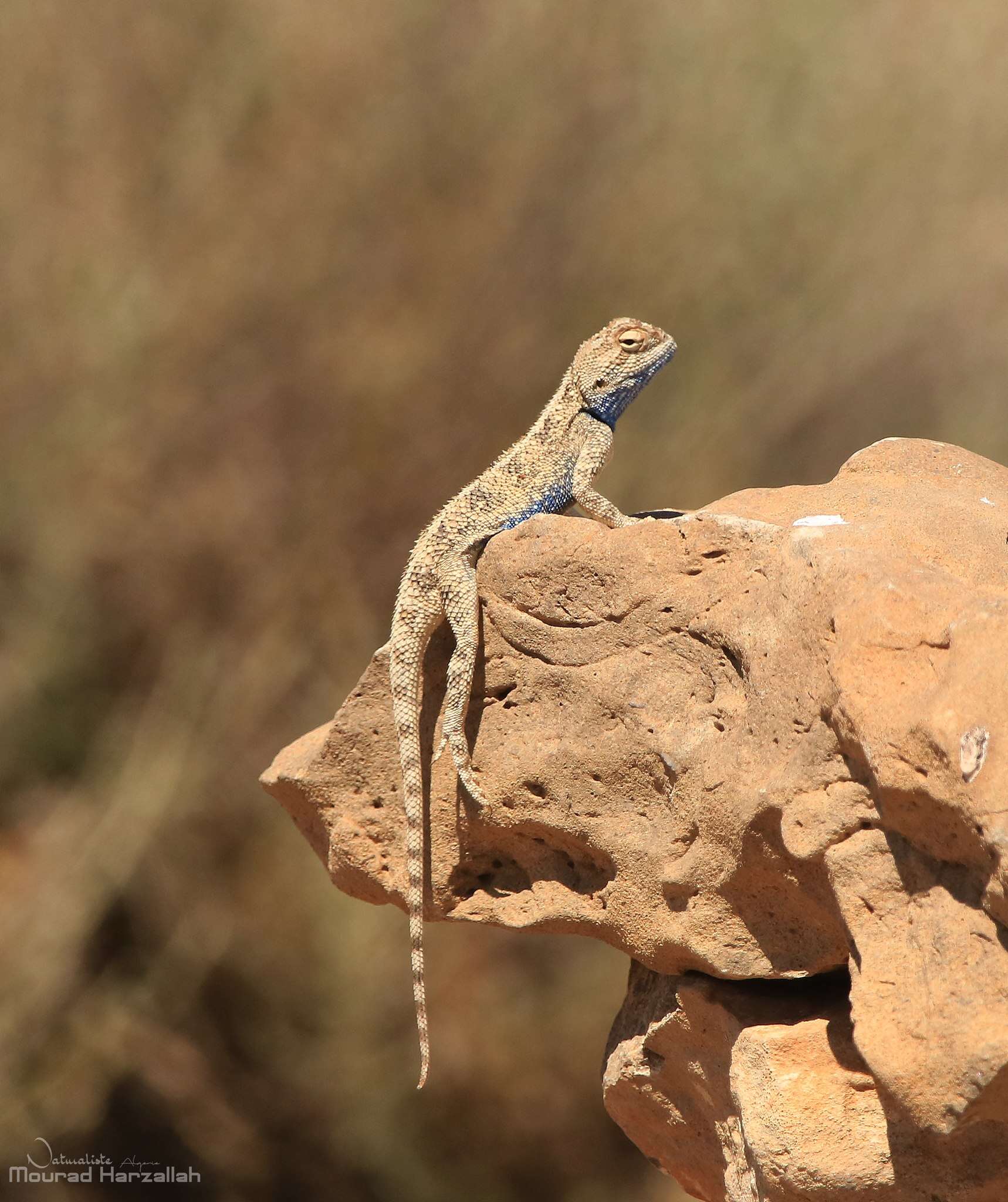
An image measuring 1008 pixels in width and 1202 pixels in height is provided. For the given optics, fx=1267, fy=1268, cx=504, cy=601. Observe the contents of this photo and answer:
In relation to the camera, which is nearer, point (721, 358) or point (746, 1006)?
point (746, 1006)

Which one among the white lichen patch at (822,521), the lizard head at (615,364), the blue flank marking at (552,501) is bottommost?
the white lichen patch at (822,521)

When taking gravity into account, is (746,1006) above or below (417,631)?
below

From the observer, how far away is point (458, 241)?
18.9 feet

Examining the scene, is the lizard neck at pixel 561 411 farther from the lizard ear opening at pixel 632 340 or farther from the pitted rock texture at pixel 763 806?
the pitted rock texture at pixel 763 806

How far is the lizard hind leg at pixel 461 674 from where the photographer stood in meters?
2.84

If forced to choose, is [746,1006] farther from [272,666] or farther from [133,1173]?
[133,1173]

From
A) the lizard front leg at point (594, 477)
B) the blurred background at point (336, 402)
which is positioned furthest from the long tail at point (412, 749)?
the blurred background at point (336, 402)

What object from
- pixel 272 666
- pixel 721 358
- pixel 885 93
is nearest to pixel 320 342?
pixel 272 666

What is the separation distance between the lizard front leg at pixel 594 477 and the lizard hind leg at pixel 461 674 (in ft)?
1.23

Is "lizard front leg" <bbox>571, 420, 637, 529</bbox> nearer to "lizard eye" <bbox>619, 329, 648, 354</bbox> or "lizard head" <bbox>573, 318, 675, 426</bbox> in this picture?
"lizard head" <bbox>573, 318, 675, 426</bbox>

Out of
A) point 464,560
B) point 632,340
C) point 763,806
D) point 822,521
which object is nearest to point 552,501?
point 464,560

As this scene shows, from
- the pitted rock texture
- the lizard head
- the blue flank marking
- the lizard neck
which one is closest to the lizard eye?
the lizard head

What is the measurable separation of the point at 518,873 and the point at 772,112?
410 cm

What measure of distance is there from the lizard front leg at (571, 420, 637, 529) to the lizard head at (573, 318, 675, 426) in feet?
0.23
